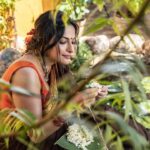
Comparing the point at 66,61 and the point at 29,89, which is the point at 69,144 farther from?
the point at 66,61

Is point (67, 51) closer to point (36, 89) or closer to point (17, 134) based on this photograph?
point (36, 89)

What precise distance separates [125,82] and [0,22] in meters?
4.38

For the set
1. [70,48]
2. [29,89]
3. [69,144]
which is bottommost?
[69,144]

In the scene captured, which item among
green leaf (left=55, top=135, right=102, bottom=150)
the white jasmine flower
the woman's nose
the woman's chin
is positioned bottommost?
green leaf (left=55, top=135, right=102, bottom=150)

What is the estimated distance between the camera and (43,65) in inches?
84.9

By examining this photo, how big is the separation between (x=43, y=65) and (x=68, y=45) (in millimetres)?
185

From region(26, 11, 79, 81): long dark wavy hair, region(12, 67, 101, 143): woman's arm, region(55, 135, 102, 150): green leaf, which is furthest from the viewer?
region(26, 11, 79, 81): long dark wavy hair

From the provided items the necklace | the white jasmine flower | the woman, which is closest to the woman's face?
the woman

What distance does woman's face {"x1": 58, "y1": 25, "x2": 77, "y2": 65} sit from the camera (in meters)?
2.06

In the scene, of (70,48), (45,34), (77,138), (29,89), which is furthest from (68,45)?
(77,138)

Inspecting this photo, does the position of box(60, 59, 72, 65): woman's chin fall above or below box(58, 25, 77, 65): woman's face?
below

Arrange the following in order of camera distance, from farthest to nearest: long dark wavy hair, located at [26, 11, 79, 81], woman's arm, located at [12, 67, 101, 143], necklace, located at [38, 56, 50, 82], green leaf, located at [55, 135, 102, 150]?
necklace, located at [38, 56, 50, 82] < long dark wavy hair, located at [26, 11, 79, 81] < woman's arm, located at [12, 67, 101, 143] < green leaf, located at [55, 135, 102, 150]

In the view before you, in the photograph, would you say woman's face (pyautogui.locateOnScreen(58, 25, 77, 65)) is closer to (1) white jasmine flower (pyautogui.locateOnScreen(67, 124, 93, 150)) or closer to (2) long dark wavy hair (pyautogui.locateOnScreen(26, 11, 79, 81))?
(2) long dark wavy hair (pyautogui.locateOnScreen(26, 11, 79, 81))

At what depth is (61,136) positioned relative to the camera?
1821 millimetres
